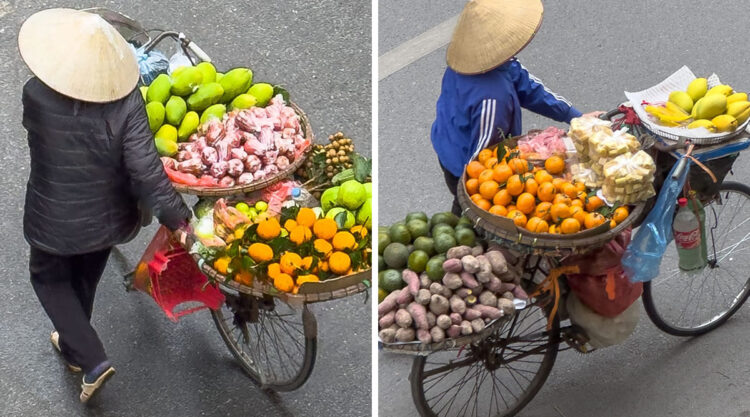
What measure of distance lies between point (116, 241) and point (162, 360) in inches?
38.2

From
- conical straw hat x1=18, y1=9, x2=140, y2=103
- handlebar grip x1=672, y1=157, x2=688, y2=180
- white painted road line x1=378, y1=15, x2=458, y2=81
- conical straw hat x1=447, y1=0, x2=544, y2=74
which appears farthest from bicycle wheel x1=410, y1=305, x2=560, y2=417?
white painted road line x1=378, y1=15, x2=458, y2=81

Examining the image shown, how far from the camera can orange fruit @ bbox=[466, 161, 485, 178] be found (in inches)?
160

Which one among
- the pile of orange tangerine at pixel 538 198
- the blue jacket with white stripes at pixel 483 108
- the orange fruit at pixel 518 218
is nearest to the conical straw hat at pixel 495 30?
the blue jacket with white stripes at pixel 483 108

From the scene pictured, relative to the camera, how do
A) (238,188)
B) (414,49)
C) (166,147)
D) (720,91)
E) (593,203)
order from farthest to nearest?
(414,49)
(166,147)
(238,188)
(720,91)
(593,203)

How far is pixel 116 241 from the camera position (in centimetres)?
438

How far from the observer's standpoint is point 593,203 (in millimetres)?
3895

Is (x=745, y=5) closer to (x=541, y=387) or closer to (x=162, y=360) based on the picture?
(x=541, y=387)

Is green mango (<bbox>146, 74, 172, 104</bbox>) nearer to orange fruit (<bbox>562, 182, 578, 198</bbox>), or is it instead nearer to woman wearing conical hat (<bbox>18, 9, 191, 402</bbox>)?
woman wearing conical hat (<bbox>18, 9, 191, 402</bbox>)

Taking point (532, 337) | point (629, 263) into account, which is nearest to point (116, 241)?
point (532, 337)

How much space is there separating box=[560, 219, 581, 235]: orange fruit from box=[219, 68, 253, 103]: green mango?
5.92ft

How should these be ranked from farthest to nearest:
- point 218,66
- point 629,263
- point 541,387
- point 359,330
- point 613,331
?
point 218,66 < point 359,330 < point 541,387 < point 613,331 < point 629,263

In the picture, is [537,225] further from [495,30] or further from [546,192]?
[495,30]

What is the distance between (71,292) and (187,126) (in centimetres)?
96

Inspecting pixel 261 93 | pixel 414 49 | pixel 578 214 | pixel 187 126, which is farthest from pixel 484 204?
pixel 414 49
